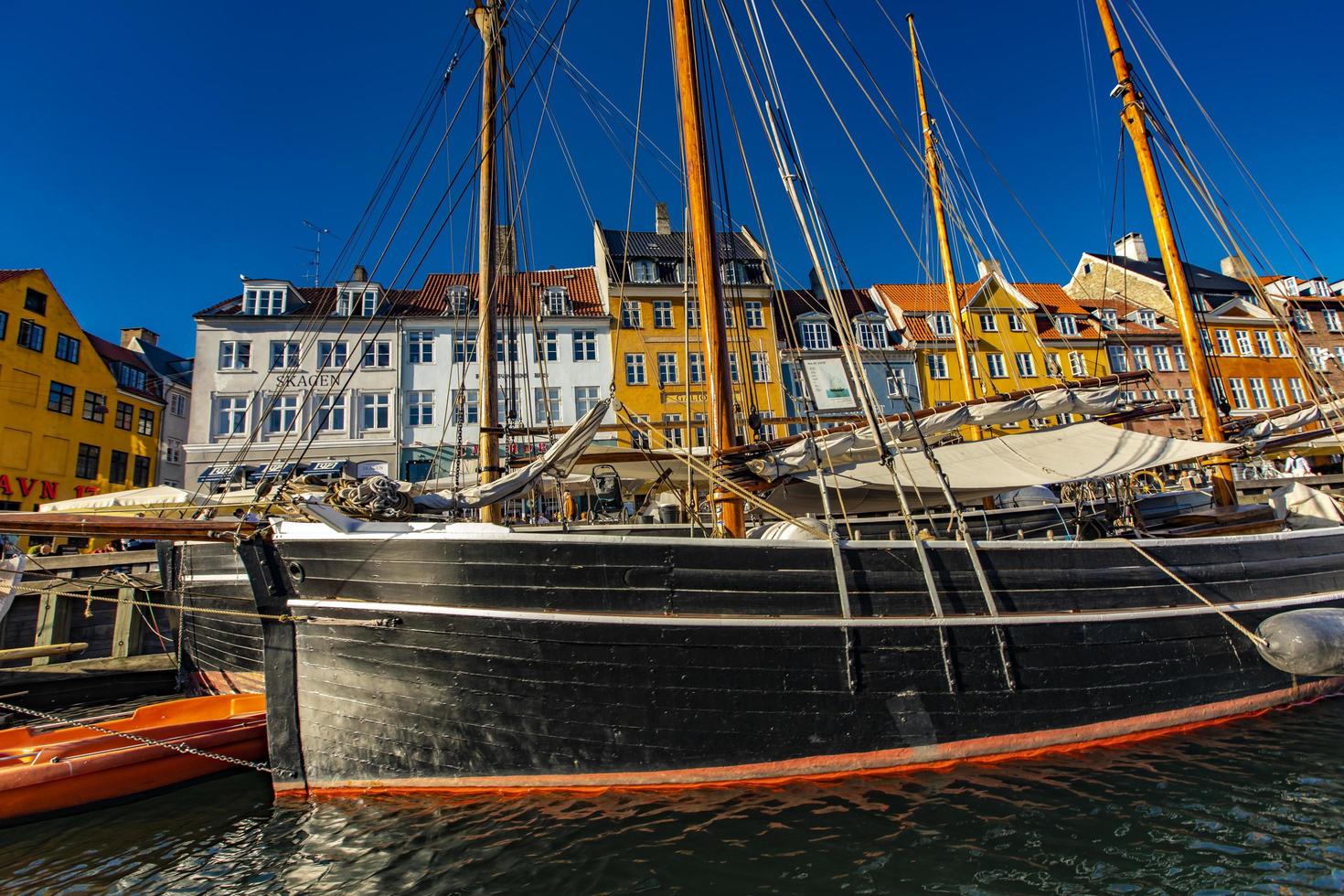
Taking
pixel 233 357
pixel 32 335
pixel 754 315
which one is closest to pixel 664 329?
pixel 754 315

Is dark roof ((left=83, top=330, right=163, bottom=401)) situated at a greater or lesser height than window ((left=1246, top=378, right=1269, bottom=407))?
greater

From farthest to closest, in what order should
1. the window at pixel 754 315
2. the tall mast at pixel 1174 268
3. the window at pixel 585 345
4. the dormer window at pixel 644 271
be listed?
1. the window at pixel 754 315
2. the dormer window at pixel 644 271
3. the window at pixel 585 345
4. the tall mast at pixel 1174 268

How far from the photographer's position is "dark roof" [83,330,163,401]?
3370 centimetres

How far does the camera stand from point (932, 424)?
867 cm

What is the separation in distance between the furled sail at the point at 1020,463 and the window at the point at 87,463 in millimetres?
35073

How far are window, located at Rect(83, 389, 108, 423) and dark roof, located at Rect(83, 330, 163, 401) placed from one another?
6.39 feet

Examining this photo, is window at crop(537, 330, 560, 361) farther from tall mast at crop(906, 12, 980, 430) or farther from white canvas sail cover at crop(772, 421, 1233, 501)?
white canvas sail cover at crop(772, 421, 1233, 501)

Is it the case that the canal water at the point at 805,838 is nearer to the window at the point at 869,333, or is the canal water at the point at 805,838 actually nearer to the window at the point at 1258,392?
the window at the point at 869,333

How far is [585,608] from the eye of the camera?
585 centimetres

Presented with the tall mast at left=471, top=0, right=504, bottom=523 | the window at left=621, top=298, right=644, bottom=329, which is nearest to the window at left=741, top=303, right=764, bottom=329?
the window at left=621, top=298, right=644, bottom=329

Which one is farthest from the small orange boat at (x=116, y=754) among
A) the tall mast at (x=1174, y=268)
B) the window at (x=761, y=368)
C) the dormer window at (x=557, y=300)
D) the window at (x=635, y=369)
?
the window at (x=761, y=368)

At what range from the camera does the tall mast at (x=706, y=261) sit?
299 inches

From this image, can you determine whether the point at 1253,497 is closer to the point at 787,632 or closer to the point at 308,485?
the point at 787,632

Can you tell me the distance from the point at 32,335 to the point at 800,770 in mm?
38185
